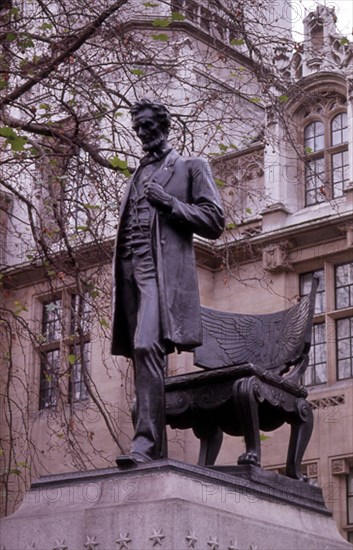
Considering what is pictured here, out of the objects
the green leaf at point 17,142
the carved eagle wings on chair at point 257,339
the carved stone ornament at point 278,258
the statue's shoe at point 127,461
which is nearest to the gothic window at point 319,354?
the carved stone ornament at point 278,258

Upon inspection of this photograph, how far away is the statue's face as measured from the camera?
31.9 feet

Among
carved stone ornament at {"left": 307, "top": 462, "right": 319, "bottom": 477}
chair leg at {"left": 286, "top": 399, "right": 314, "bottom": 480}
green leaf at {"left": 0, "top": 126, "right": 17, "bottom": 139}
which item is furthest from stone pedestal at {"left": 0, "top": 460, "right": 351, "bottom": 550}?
carved stone ornament at {"left": 307, "top": 462, "right": 319, "bottom": 477}

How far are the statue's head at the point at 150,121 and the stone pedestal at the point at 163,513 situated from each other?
7.53ft

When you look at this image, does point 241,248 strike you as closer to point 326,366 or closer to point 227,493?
point 326,366

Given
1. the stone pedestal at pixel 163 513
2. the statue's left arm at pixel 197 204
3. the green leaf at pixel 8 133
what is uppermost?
the green leaf at pixel 8 133

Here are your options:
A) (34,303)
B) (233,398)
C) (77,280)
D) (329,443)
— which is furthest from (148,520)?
(34,303)

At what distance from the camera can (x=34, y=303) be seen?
29.0 m

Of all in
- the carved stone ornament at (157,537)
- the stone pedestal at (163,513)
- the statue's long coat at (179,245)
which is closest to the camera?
the carved stone ornament at (157,537)

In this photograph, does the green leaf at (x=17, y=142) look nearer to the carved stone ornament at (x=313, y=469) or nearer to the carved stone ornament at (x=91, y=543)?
the carved stone ornament at (x=91, y=543)

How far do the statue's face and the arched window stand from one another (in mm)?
16459

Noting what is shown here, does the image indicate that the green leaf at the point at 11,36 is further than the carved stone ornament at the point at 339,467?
No

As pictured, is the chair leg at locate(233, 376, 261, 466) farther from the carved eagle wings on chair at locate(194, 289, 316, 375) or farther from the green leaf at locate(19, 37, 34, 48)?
the green leaf at locate(19, 37, 34, 48)

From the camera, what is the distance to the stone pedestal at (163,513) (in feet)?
27.3

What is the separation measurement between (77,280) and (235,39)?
327cm
